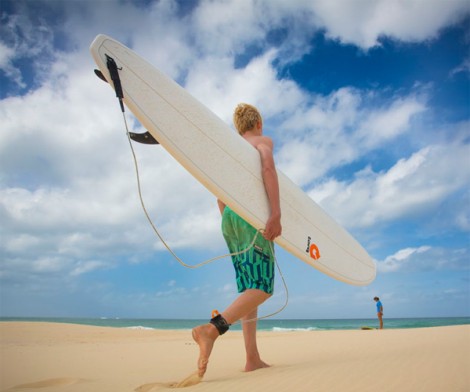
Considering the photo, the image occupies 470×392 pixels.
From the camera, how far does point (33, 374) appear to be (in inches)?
113

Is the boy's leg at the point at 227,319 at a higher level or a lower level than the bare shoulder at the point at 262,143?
lower

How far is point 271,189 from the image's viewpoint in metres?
2.50

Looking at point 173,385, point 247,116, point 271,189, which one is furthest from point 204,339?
point 247,116

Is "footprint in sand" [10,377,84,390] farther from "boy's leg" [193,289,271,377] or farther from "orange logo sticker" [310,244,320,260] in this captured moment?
"orange logo sticker" [310,244,320,260]

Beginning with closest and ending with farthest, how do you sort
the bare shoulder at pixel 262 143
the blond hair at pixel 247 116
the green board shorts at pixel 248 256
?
the green board shorts at pixel 248 256 → the bare shoulder at pixel 262 143 → the blond hair at pixel 247 116

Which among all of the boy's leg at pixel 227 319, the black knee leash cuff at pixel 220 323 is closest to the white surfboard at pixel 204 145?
the boy's leg at pixel 227 319

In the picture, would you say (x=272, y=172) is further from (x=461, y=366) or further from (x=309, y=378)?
(x=461, y=366)

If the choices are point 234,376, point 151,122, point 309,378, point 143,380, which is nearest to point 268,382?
point 309,378

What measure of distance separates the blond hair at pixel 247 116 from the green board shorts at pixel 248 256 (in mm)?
664

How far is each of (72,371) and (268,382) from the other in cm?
181

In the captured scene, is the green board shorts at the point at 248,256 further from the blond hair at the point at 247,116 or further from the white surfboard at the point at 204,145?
the blond hair at the point at 247,116

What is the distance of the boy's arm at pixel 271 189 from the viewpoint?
2.43 metres

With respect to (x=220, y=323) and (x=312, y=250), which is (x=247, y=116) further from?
(x=220, y=323)

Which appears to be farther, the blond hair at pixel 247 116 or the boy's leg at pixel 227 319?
the blond hair at pixel 247 116
